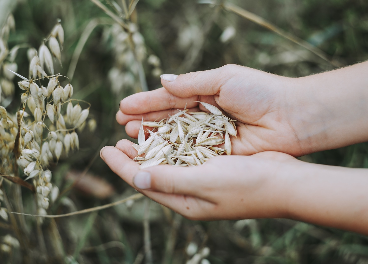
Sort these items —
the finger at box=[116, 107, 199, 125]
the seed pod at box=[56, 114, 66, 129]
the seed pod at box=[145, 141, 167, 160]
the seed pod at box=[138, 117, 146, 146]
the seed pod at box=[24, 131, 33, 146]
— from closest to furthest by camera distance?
the seed pod at box=[24, 131, 33, 146] < the seed pod at box=[56, 114, 66, 129] < the seed pod at box=[145, 141, 167, 160] < the seed pod at box=[138, 117, 146, 146] < the finger at box=[116, 107, 199, 125]

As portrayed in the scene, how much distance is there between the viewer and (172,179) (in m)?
1.02

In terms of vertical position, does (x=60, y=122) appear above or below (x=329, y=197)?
above

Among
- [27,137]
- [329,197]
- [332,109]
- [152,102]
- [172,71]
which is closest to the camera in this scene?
[27,137]

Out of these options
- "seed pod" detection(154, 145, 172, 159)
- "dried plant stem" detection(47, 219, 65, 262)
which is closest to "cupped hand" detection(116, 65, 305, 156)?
"seed pod" detection(154, 145, 172, 159)

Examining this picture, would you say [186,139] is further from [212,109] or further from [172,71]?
[172,71]

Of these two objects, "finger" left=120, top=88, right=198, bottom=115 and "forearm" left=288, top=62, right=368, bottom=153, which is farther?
"finger" left=120, top=88, right=198, bottom=115

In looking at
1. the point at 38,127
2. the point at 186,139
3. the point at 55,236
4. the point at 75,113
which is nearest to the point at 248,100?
the point at 186,139

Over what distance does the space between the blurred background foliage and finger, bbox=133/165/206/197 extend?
51 cm

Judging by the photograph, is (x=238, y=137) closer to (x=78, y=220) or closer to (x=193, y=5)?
(x=78, y=220)

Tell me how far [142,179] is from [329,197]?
0.65 meters

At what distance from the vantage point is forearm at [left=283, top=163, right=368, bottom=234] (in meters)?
0.97

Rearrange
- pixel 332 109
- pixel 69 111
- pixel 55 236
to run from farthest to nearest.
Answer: pixel 332 109 → pixel 55 236 → pixel 69 111

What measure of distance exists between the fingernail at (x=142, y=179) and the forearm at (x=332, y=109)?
0.74 meters

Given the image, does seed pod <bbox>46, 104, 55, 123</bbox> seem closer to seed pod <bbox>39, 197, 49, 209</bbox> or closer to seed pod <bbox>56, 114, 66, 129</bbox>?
seed pod <bbox>56, 114, 66, 129</bbox>
